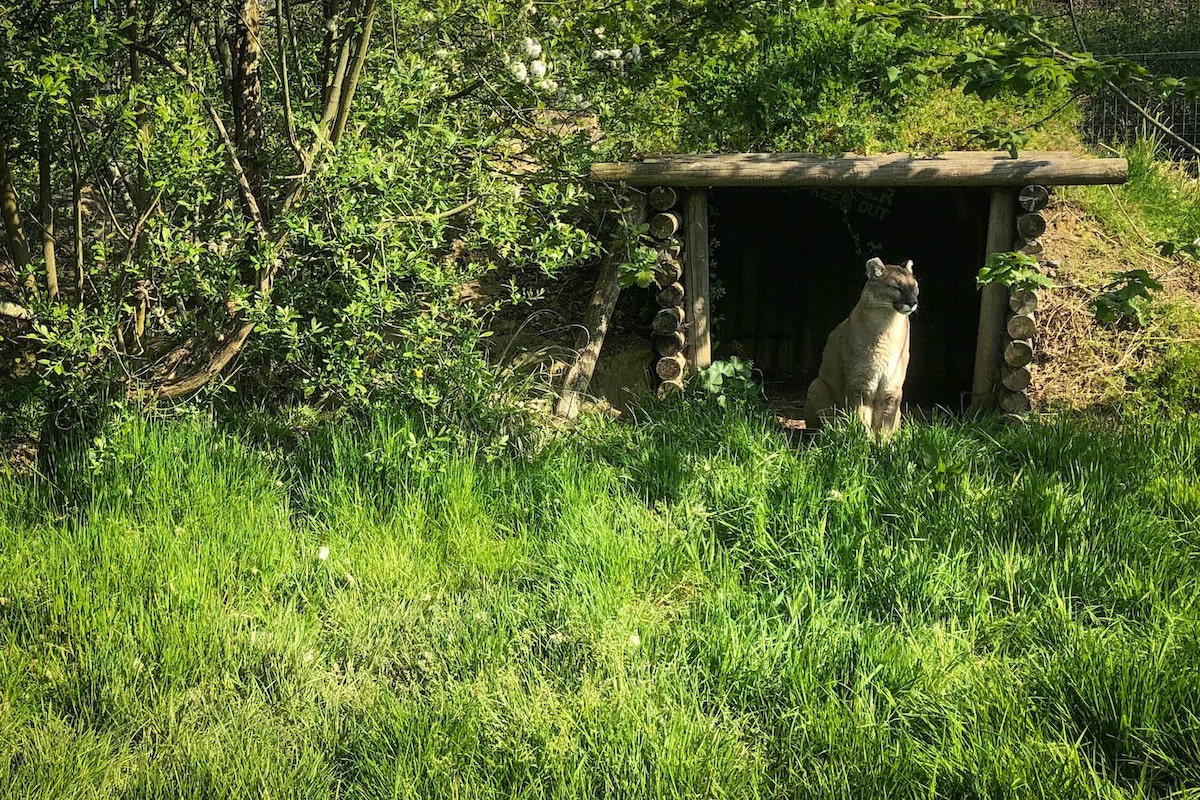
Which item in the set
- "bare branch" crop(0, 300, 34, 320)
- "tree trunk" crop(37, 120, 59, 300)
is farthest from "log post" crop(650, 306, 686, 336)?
"bare branch" crop(0, 300, 34, 320)

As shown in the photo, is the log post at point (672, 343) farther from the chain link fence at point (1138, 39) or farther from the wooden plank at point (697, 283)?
the chain link fence at point (1138, 39)

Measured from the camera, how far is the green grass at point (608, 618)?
327 cm

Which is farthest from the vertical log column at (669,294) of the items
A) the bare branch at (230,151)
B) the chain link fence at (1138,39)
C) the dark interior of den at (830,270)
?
the chain link fence at (1138,39)

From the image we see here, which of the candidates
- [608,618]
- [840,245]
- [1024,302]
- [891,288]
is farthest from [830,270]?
[608,618]

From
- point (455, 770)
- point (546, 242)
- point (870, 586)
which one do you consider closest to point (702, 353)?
point (546, 242)

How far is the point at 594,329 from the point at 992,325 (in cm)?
257

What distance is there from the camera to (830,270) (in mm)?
9156

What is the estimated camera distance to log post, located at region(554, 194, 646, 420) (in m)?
6.81

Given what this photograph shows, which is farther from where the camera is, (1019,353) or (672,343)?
(672,343)

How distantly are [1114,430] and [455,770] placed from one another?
4122 millimetres

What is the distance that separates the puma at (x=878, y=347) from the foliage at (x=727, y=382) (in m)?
0.55

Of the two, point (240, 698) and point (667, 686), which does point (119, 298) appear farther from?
point (667, 686)

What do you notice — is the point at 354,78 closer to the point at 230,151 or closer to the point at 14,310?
the point at 230,151

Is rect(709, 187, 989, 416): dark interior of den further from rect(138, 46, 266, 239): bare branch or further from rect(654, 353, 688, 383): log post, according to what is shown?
rect(138, 46, 266, 239): bare branch
